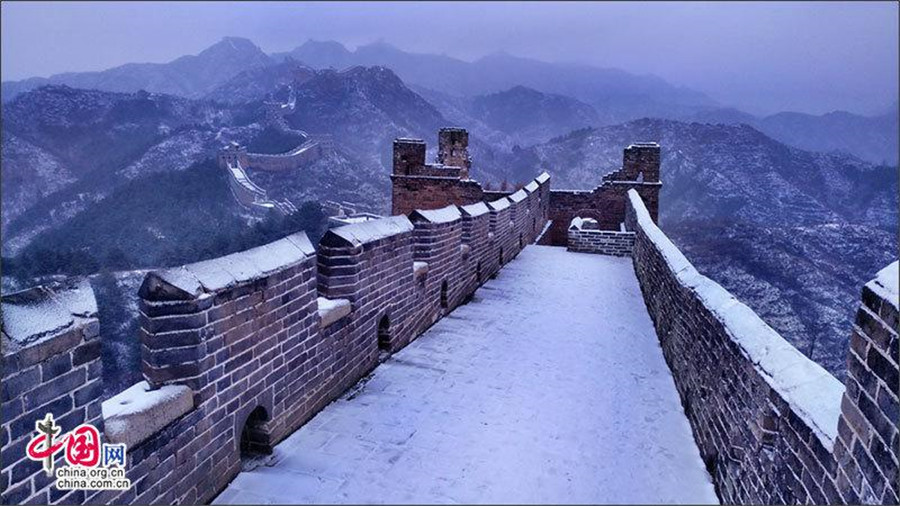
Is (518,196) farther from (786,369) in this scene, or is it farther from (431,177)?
(786,369)

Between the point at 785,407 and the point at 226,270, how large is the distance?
9.24 feet

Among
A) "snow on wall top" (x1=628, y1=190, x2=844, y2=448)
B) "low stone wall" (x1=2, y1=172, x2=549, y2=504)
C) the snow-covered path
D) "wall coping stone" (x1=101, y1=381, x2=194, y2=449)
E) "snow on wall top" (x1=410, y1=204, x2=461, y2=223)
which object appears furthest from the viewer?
"snow on wall top" (x1=410, y1=204, x2=461, y2=223)

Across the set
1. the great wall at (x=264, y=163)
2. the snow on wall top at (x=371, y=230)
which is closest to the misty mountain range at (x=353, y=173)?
the great wall at (x=264, y=163)

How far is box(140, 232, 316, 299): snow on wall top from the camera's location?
2902 mm

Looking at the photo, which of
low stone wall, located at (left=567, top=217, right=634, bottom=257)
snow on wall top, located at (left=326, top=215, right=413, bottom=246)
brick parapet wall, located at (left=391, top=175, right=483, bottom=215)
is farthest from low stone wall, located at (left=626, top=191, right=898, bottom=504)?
brick parapet wall, located at (left=391, top=175, right=483, bottom=215)

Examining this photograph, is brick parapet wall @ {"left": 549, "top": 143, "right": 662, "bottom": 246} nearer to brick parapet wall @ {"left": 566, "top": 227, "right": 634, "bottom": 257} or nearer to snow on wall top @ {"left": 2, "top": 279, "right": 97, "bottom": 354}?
brick parapet wall @ {"left": 566, "top": 227, "right": 634, "bottom": 257}

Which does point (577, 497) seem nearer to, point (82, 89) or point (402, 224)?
point (402, 224)

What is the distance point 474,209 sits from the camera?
861cm

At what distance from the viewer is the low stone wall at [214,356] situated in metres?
2.27

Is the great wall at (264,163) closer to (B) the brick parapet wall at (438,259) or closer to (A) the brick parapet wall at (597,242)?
(A) the brick parapet wall at (597,242)

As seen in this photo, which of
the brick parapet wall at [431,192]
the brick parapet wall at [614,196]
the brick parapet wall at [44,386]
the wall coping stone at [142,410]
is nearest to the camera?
the brick parapet wall at [44,386]

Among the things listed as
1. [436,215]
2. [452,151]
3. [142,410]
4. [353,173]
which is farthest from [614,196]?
[353,173]

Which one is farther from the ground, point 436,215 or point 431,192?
point 436,215

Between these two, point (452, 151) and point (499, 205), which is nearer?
point (499, 205)
